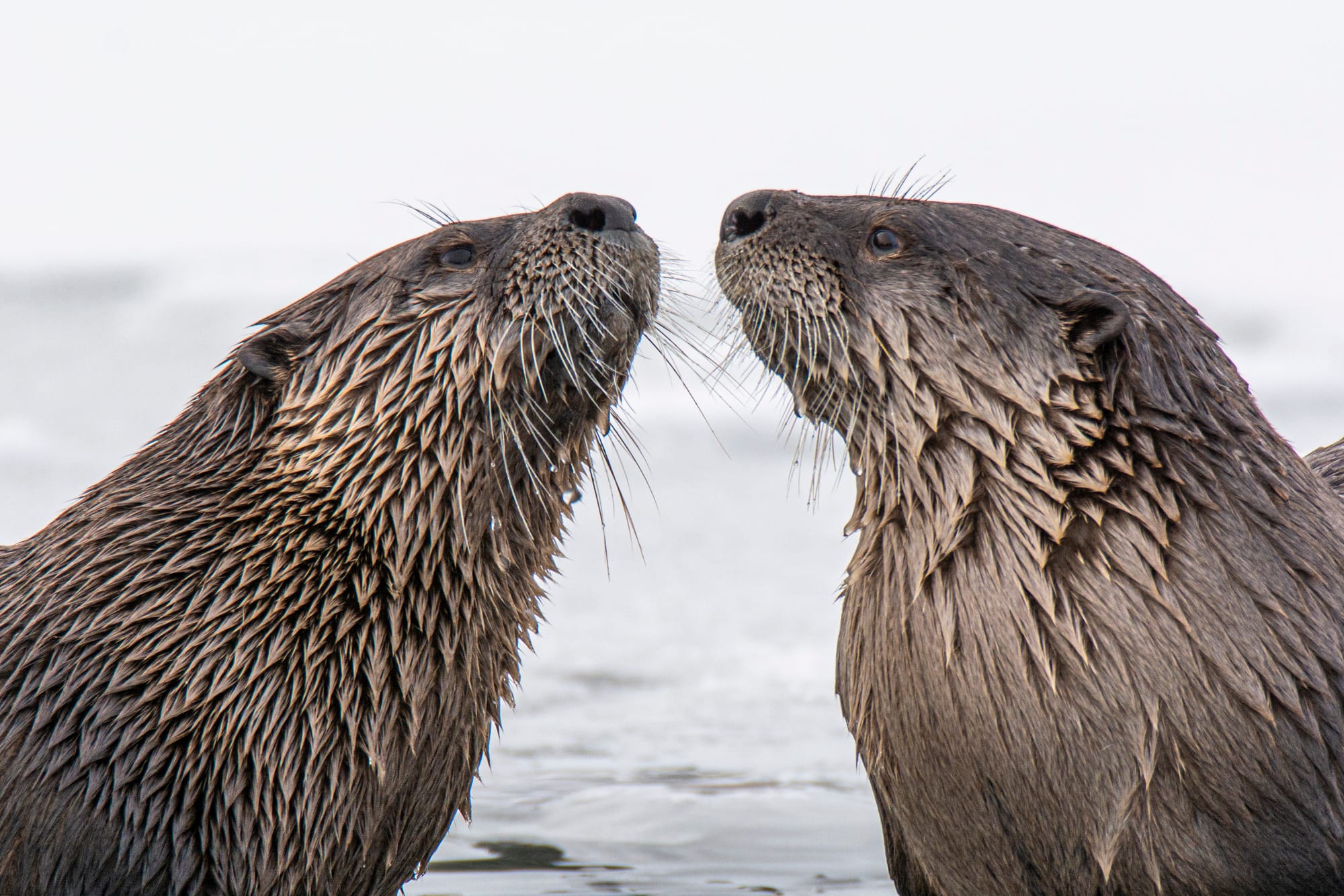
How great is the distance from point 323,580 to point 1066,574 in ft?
5.05

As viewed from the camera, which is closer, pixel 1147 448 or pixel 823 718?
pixel 1147 448

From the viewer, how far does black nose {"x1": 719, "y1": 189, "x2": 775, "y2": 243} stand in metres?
3.45

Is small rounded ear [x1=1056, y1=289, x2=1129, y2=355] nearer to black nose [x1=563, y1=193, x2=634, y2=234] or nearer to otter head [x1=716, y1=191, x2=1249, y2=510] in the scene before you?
otter head [x1=716, y1=191, x2=1249, y2=510]

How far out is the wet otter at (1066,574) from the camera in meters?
2.83

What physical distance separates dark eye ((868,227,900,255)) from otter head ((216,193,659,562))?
0.50 meters

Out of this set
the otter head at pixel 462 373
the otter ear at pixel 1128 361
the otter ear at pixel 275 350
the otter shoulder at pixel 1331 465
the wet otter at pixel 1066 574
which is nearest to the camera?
the wet otter at pixel 1066 574

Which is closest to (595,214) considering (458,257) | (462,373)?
(458,257)

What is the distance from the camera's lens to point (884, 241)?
3.38 m

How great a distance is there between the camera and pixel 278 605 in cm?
318

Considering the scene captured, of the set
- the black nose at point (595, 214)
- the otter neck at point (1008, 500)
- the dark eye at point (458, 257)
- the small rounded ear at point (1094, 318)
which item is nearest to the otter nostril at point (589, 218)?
the black nose at point (595, 214)

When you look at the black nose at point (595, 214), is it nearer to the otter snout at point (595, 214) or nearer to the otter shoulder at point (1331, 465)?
the otter snout at point (595, 214)

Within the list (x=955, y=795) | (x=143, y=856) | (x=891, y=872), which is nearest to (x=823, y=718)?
(x=891, y=872)

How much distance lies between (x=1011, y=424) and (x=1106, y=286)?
394 mm

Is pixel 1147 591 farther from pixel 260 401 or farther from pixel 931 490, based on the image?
pixel 260 401
